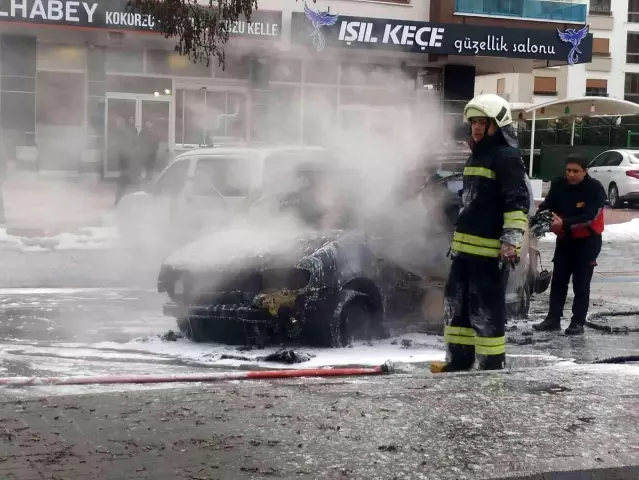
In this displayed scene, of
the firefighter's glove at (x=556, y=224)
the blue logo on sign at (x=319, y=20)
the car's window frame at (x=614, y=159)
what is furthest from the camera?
the car's window frame at (x=614, y=159)

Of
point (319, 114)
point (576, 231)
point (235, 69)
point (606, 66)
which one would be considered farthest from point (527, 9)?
point (606, 66)

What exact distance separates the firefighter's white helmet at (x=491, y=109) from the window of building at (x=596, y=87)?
170ft

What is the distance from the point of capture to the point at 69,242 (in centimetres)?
1327

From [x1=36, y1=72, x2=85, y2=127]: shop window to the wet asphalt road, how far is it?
16.9 ft

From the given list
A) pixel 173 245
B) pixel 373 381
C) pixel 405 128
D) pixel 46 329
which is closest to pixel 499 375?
pixel 373 381

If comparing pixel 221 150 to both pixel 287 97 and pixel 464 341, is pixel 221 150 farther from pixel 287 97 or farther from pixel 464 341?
pixel 464 341

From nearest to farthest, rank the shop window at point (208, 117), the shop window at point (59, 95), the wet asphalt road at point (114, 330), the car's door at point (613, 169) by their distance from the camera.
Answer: the wet asphalt road at point (114, 330) < the shop window at point (208, 117) < the shop window at point (59, 95) < the car's door at point (613, 169)

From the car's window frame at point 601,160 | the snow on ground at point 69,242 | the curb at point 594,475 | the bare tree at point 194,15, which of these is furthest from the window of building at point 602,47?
the curb at point 594,475

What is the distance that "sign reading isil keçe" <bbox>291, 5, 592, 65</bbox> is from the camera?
688 inches

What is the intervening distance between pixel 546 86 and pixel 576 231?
48937mm

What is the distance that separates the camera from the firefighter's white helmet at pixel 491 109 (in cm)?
550

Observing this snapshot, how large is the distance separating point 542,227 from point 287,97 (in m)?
3.85

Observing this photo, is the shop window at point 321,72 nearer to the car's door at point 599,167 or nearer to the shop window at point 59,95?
the shop window at point 59,95

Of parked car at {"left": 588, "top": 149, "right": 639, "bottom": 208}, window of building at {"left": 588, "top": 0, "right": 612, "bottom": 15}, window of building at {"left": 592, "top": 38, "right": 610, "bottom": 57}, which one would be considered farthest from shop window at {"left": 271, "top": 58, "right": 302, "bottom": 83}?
window of building at {"left": 588, "top": 0, "right": 612, "bottom": 15}
